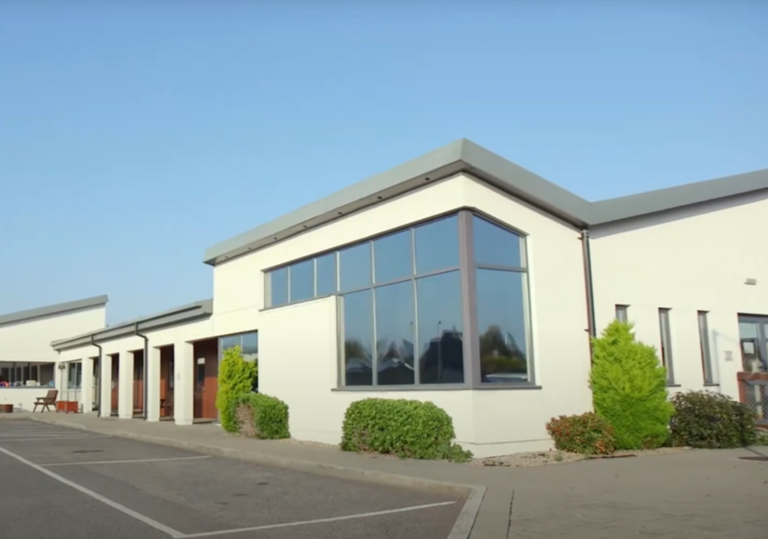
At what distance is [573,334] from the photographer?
1519cm

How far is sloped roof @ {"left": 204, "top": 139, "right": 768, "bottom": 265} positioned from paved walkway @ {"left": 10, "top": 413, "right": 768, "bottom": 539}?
533cm

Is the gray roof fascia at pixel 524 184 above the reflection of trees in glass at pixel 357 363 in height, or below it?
above

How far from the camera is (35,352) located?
4297cm

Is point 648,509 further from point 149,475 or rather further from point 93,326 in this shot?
point 93,326

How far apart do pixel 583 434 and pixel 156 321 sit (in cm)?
1855

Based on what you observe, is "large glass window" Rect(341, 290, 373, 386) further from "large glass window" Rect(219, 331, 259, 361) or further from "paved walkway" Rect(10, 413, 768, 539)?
"large glass window" Rect(219, 331, 259, 361)

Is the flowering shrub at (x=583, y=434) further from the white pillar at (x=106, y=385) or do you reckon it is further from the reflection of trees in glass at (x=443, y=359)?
the white pillar at (x=106, y=385)

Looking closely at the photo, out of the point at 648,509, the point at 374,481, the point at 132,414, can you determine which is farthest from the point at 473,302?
the point at 132,414

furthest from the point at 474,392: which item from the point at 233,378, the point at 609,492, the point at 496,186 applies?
the point at 233,378

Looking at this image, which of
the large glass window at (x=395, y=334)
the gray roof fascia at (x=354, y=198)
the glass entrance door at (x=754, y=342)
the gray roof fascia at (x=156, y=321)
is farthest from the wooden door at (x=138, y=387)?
the glass entrance door at (x=754, y=342)

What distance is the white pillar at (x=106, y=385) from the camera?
32719 mm

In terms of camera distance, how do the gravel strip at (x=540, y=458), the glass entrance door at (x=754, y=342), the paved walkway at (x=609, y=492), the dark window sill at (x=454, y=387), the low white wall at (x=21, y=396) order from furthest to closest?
the low white wall at (x=21, y=396) → the glass entrance door at (x=754, y=342) → the dark window sill at (x=454, y=387) → the gravel strip at (x=540, y=458) → the paved walkway at (x=609, y=492)

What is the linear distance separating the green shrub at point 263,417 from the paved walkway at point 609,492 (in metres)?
2.80

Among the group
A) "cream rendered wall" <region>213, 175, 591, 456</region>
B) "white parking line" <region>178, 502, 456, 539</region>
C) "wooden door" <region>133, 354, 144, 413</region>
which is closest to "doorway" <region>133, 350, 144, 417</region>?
"wooden door" <region>133, 354, 144, 413</region>
